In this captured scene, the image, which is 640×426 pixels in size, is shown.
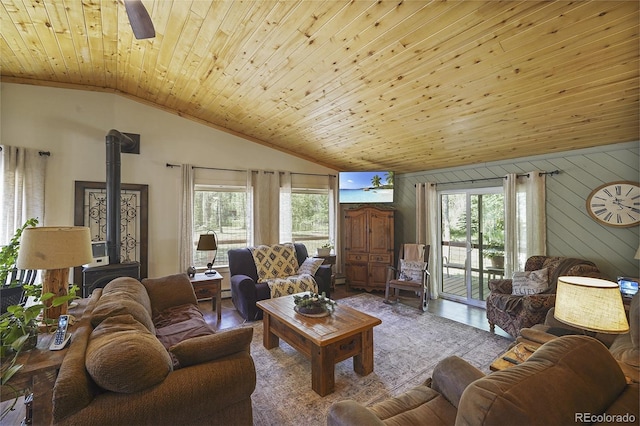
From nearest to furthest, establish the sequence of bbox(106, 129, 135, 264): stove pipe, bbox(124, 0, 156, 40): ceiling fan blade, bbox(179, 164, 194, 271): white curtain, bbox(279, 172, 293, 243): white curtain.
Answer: bbox(124, 0, 156, 40): ceiling fan blade → bbox(106, 129, 135, 264): stove pipe → bbox(179, 164, 194, 271): white curtain → bbox(279, 172, 293, 243): white curtain

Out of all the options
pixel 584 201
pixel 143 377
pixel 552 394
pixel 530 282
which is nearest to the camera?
pixel 552 394

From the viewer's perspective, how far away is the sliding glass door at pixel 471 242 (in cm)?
427

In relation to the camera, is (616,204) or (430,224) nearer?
(616,204)

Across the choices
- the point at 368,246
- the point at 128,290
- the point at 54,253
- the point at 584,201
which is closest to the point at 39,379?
the point at 54,253

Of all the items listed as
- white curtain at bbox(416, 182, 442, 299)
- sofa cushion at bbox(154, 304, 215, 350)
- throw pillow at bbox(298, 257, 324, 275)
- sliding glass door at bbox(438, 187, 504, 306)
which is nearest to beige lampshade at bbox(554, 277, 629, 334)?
sofa cushion at bbox(154, 304, 215, 350)

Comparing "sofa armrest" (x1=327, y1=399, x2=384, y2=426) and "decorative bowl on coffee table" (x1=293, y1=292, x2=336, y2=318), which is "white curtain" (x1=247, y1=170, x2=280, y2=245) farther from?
"sofa armrest" (x1=327, y1=399, x2=384, y2=426)

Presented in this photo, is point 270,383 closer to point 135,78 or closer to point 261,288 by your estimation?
point 261,288

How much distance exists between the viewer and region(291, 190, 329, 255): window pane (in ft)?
17.9

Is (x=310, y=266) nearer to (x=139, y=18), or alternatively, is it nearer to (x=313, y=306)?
(x=313, y=306)

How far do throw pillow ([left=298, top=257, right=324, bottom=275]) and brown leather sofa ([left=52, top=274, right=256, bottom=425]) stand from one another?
2705mm

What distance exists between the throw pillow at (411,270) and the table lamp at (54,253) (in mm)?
4146

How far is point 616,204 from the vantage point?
124 inches

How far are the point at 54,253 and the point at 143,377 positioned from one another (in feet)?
3.19

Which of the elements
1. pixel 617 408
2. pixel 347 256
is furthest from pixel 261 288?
pixel 617 408
